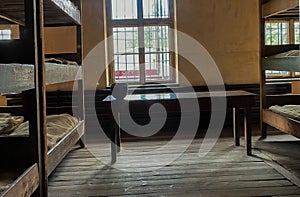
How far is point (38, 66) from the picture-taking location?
248 cm

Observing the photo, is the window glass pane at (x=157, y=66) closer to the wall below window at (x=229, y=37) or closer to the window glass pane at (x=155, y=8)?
the wall below window at (x=229, y=37)

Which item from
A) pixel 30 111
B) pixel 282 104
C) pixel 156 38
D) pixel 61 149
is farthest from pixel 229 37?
pixel 30 111

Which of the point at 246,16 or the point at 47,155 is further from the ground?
the point at 246,16

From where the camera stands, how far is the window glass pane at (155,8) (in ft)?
20.2

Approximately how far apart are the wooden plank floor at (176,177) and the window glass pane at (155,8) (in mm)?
2586

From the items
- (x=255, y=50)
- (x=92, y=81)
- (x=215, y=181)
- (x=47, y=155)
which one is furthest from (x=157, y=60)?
(x=47, y=155)

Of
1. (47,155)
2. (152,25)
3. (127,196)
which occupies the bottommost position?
(127,196)

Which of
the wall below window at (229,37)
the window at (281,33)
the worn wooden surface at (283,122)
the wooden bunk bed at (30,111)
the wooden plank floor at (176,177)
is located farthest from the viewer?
the window at (281,33)

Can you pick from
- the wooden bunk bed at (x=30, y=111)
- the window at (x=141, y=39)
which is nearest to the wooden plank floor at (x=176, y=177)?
the wooden bunk bed at (x=30, y=111)

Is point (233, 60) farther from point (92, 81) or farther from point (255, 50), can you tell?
point (92, 81)

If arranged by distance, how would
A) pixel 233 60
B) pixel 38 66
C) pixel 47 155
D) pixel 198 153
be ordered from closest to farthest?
1. pixel 38 66
2. pixel 47 155
3. pixel 198 153
4. pixel 233 60

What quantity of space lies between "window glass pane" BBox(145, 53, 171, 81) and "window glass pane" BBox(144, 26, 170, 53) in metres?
0.09

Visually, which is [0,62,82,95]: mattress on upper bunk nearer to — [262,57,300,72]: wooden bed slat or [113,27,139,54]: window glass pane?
[262,57,300,72]: wooden bed slat

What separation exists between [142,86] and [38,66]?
12.0 ft
